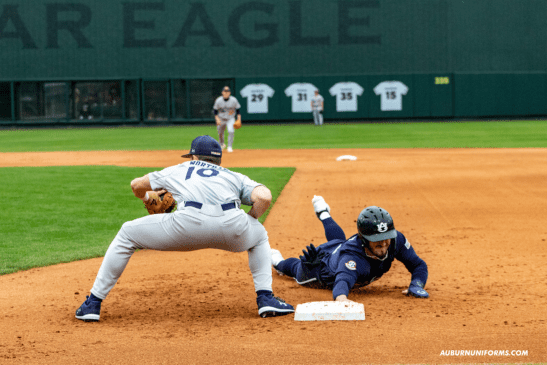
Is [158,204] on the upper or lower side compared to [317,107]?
lower

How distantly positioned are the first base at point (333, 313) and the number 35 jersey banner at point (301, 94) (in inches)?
1287

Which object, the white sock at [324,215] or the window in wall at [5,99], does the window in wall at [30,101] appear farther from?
the white sock at [324,215]

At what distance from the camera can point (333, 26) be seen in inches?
1452

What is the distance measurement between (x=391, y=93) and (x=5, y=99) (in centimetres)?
2257

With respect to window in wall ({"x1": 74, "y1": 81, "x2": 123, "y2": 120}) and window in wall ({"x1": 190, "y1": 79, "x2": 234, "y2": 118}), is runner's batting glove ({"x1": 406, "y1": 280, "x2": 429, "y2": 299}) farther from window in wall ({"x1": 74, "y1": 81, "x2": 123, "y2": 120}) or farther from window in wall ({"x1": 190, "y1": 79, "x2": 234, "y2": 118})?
window in wall ({"x1": 74, "y1": 81, "x2": 123, "y2": 120})

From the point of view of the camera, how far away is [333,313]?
183 inches

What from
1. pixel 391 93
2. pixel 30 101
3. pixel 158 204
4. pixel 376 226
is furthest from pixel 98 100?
pixel 376 226

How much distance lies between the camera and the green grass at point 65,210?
7.48 meters

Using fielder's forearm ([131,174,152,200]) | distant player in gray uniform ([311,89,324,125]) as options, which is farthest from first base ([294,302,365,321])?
distant player in gray uniform ([311,89,324,125])

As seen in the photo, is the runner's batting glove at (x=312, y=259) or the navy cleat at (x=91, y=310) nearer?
the navy cleat at (x=91, y=310)

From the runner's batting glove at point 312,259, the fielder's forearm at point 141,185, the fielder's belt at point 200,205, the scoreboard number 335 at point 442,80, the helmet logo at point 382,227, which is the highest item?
the scoreboard number 335 at point 442,80

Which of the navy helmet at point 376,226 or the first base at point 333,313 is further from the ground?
the navy helmet at point 376,226

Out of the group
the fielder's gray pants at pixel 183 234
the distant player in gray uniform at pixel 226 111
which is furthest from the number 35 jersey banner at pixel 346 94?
the fielder's gray pants at pixel 183 234

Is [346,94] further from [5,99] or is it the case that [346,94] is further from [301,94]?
[5,99]
